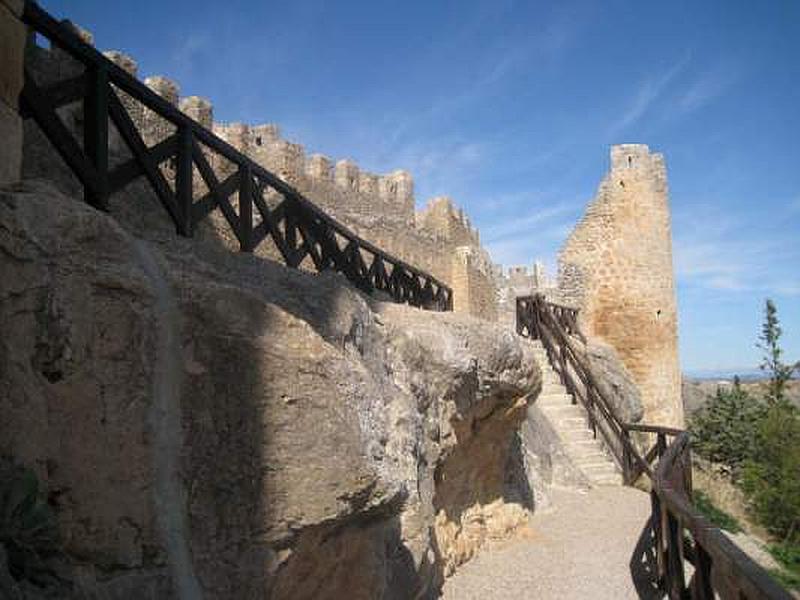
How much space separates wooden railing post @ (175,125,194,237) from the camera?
3143 millimetres

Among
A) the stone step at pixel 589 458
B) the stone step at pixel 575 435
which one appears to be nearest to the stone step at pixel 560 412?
the stone step at pixel 575 435

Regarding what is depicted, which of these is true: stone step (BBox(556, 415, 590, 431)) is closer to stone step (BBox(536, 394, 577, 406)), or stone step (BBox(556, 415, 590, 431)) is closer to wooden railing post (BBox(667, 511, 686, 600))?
stone step (BBox(536, 394, 577, 406))

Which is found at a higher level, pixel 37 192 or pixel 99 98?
pixel 99 98

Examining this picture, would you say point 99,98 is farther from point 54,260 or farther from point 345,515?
point 345,515

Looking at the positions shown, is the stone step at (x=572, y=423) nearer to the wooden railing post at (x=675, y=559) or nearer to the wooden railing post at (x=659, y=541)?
the wooden railing post at (x=659, y=541)

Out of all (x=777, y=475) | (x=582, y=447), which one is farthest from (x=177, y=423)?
(x=777, y=475)

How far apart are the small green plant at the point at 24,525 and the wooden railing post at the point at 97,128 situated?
1285mm

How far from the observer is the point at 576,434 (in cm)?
1027

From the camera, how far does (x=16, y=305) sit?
1664mm

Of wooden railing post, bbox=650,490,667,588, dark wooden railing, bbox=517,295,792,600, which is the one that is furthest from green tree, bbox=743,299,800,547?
wooden railing post, bbox=650,490,667,588

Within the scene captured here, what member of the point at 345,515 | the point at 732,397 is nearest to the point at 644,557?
the point at 345,515

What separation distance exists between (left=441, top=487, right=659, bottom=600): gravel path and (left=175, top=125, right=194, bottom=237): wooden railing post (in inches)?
115

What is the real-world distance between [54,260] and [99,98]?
3.65ft

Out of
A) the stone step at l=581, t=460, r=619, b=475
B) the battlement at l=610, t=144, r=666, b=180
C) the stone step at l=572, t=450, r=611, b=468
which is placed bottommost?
the stone step at l=581, t=460, r=619, b=475
